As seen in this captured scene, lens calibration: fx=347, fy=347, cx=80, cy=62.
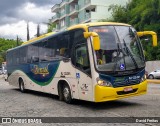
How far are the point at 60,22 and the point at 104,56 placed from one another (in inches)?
2432

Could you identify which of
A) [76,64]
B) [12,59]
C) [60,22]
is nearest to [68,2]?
Answer: [60,22]

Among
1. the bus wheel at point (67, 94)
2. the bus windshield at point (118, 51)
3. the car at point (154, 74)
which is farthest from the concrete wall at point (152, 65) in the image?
the bus windshield at point (118, 51)

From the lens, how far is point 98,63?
11.7 meters

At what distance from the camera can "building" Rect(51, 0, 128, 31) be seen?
56.7 m

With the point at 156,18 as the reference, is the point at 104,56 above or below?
below

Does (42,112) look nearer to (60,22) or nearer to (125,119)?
(125,119)

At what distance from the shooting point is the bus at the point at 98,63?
1163 centimetres

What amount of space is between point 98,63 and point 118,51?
0.87m

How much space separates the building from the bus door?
42.7 meters

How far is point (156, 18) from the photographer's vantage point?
40.8 m

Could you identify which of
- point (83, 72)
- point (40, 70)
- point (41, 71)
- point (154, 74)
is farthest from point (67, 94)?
point (154, 74)

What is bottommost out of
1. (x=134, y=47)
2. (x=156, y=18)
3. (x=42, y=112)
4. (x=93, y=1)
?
(x=42, y=112)

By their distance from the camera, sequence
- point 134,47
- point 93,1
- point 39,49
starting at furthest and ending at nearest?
point 93,1 → point 39,49 → point 134,47

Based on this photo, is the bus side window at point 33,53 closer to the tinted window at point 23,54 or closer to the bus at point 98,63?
the tinted window at point 23,54
